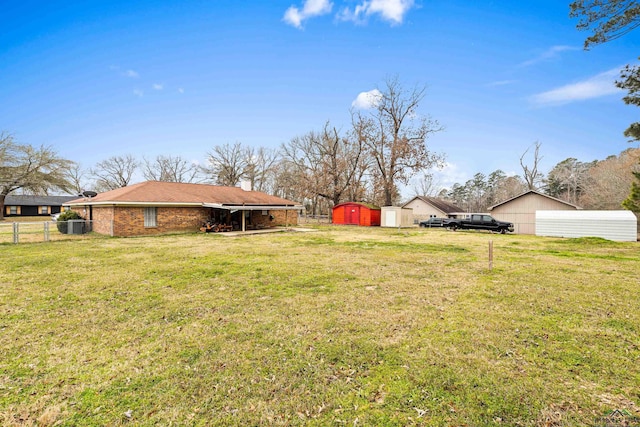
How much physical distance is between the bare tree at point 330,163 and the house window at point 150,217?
18.5 metres

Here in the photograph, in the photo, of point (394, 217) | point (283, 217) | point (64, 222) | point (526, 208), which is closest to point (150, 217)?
point (64, 222)

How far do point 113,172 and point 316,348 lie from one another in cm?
5359

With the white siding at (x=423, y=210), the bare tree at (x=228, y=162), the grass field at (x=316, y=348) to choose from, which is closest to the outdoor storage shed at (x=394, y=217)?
the white siding at (x=423, y=210)

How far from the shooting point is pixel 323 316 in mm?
4531

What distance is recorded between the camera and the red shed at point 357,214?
28.3m

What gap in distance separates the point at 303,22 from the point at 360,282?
2063 cm

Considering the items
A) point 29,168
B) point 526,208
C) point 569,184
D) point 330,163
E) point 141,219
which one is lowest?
point 141,219

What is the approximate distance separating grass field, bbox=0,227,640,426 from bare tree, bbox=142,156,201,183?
43.8m

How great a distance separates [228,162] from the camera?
44.4 meters

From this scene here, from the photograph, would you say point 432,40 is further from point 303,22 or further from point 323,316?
point 323,316

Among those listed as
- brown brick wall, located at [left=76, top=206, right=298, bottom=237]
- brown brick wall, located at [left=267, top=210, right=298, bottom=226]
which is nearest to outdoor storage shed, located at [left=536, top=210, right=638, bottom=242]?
brown brick wall, located at [left=267, top=210, right=298, bottom=226]

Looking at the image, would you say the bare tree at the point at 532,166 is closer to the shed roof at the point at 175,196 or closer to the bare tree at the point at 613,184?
the bare tree at the point at 613,184

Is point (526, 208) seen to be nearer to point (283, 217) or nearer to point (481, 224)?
point (481, 224)

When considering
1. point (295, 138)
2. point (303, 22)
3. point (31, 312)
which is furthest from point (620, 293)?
point (295, 138)
